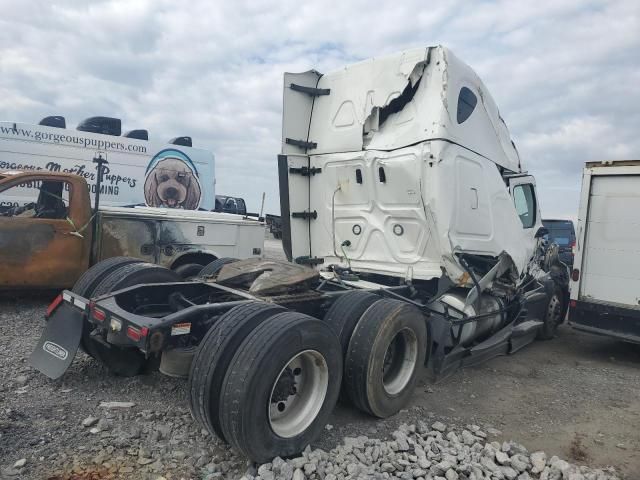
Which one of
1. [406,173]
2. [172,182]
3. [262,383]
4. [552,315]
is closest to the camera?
[262,383]

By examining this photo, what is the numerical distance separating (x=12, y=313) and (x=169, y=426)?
4.01 metres

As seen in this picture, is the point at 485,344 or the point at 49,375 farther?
the point at 485,344

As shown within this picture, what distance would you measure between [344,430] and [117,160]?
836 cm

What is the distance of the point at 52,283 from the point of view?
259 inches

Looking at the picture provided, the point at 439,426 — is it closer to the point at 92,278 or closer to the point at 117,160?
the point at 92,278

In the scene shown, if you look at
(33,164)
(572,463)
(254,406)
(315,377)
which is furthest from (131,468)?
(33,164)

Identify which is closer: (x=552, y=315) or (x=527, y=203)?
(x=527, y=203)

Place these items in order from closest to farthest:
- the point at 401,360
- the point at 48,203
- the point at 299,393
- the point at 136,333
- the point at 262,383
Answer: the point at 262,383, the point at 136,333, the point at 299,393, the point at 401,360, the point at 48,203

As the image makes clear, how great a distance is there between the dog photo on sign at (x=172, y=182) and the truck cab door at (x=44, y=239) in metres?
3.91

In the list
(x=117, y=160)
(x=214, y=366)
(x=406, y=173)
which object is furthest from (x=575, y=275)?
(x=117, y=160)

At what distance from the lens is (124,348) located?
14.9 ft

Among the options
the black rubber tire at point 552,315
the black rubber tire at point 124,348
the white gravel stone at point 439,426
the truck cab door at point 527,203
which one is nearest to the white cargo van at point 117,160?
the black rubber tire at point 124,348

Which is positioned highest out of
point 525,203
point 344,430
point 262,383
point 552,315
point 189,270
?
point 525,203

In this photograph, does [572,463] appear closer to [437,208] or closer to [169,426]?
[437,208]
